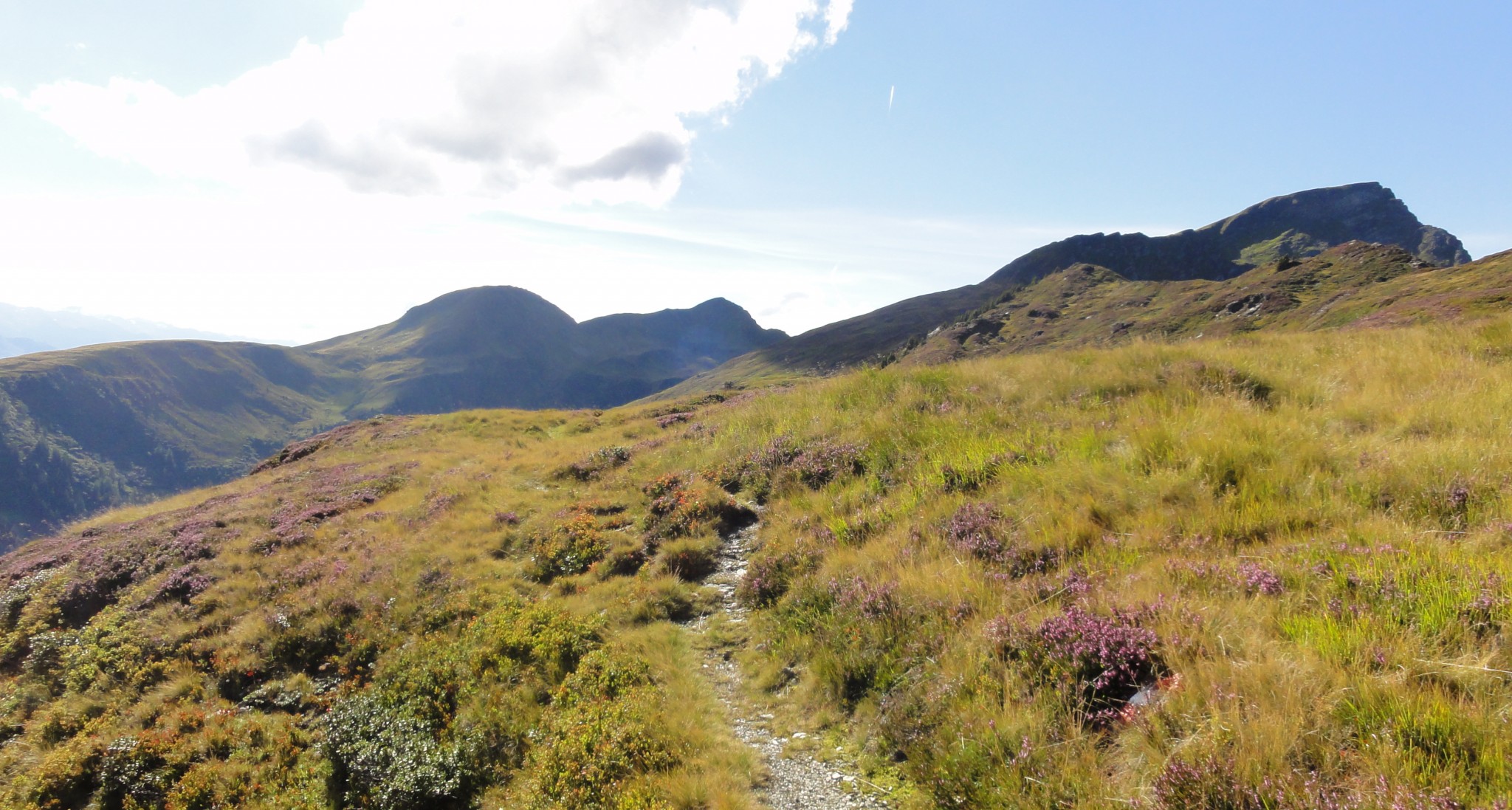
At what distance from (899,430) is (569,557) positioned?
7111 millimetres

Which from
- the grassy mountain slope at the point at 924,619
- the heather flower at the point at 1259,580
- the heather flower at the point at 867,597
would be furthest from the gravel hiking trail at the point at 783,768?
the heather flower at the point at 1259,580

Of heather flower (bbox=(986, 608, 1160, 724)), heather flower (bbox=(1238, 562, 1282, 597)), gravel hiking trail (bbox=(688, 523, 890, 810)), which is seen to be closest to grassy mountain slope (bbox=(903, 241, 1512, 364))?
heather flower (bbox=(1238, 562, 1282, 597))

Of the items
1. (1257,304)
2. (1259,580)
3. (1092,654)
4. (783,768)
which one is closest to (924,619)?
(1092,654)

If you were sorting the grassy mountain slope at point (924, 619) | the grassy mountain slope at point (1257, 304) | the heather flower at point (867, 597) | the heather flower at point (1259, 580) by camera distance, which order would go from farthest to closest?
the grassy mountain slope at point (1257, 304) → the heather flower at point (867, 597) → the heather flower at point (1259, 580) → the grassy mountain slope at point (924, 619)

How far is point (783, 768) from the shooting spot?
5.53 metres

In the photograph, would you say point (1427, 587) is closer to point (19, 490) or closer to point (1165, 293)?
point (1165, 293)

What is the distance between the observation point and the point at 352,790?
6992 millimetres

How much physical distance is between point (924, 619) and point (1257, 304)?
12841cm

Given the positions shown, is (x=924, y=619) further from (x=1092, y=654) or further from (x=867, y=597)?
(x=1092, y=654)

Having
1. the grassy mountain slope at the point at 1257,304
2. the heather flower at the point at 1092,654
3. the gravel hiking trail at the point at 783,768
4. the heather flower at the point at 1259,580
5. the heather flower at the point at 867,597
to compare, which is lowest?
the gravel hiking trail at the point at 783,768

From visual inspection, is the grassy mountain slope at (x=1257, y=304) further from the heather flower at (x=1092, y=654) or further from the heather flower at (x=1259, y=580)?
the heather flower at (x=1092, y=654)

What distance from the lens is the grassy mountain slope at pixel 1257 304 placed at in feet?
211

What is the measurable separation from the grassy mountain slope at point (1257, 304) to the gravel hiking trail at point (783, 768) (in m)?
31.4

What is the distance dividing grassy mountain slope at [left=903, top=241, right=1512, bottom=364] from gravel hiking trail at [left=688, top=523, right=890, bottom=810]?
3144 centimetres
